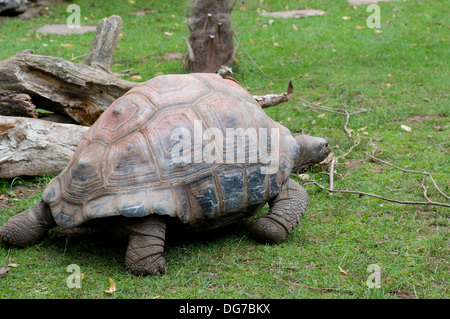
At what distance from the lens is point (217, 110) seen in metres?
3.29

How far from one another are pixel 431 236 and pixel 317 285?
102 centimetres

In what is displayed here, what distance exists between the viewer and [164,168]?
3.02m

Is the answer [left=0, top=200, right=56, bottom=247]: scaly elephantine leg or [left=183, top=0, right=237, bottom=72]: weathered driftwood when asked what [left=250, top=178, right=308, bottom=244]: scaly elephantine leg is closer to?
[left=0, top=200, right=56, bottom=247]: scaly elephantine leg

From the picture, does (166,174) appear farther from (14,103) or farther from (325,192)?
(14,103)

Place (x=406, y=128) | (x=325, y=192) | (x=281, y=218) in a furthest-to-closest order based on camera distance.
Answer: (x=406, y=128) < (x=325, y=192) < (x=281, y=218)

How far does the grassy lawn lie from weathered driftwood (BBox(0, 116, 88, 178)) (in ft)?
0.46

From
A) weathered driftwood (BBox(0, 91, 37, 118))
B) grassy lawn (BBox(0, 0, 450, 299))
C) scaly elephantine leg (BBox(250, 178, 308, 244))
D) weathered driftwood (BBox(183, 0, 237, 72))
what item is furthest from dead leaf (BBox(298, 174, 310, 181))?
weathered driftwood (BBox(183, 0, 237, 72))

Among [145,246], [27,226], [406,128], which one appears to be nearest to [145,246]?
[145,246]

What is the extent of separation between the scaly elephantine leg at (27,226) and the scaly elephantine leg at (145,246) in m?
0.61

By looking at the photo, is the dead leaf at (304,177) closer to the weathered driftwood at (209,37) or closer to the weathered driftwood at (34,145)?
the weathered driftwood at (34,145)

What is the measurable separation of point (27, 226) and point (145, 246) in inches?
32.4

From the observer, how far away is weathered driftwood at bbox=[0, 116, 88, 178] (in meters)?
4.24

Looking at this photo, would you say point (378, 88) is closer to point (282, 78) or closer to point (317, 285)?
point (282, 78)

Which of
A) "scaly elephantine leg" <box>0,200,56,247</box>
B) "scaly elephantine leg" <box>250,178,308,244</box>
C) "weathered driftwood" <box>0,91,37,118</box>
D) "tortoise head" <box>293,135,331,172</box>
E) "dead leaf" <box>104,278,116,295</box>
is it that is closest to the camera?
"dead leaf" <box>104,278,116,295</box>
